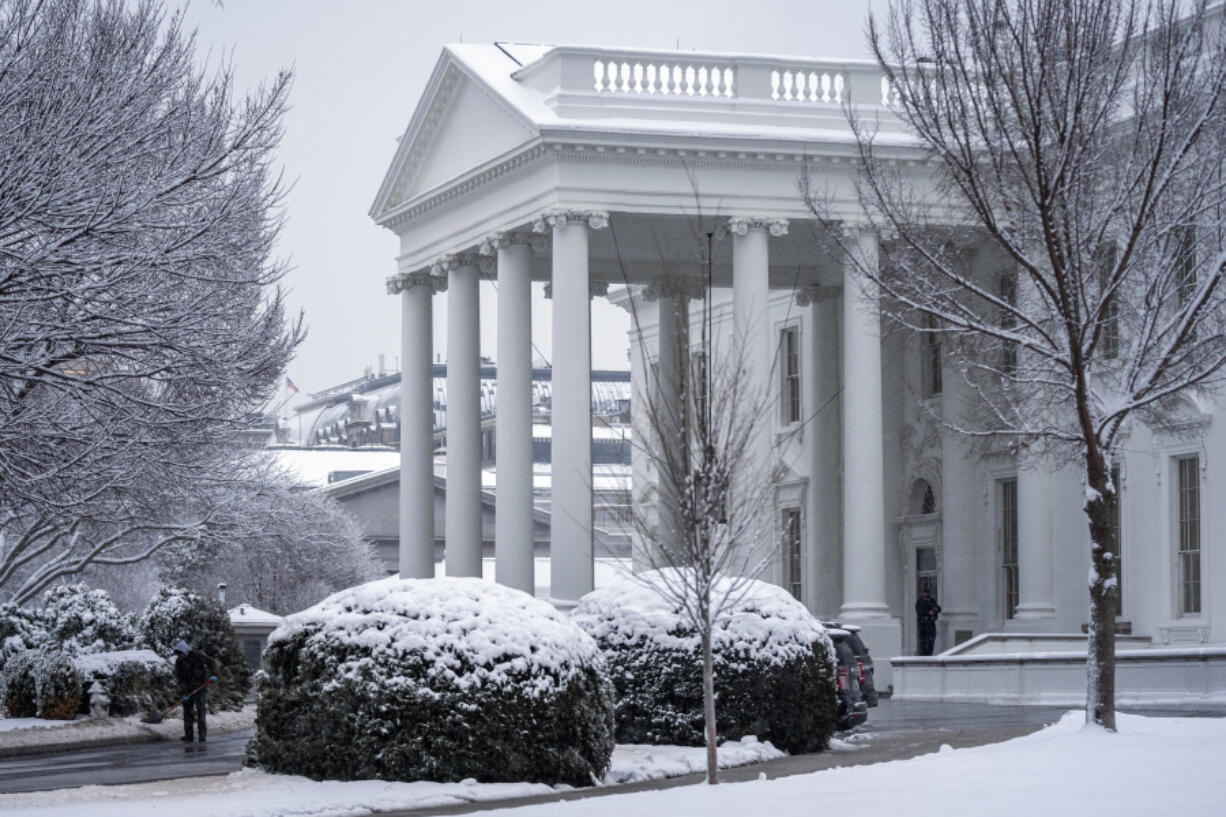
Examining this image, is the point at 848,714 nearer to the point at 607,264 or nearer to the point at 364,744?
the point at 364,744

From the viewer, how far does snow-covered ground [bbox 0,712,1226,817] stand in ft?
42.3

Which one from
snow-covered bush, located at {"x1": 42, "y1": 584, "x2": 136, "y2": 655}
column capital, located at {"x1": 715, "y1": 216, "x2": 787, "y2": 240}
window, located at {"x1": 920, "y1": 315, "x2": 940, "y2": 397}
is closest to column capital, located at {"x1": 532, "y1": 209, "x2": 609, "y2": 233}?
column capital, located at {"x1": 715, "y1": 216, "x2": 787, "y2": 240}

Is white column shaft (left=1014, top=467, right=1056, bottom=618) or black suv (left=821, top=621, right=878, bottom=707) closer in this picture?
black suv (left=821, top=621, right=878, bottom=707)

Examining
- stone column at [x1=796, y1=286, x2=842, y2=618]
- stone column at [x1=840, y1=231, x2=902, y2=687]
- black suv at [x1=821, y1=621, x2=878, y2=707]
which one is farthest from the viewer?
stone column at [x1=796, y1=286, x2=842, y2=618]

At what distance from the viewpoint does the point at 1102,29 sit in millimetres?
19031

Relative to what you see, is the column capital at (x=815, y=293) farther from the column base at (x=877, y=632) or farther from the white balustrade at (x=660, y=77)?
the column base at (x=877, y=632)

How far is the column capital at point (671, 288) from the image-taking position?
46.5 meters

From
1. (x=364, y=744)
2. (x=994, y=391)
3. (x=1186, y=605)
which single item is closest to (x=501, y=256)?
(x=994, y=391)

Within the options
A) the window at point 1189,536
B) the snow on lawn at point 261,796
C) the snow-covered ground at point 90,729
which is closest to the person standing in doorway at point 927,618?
the window at point 1189,536

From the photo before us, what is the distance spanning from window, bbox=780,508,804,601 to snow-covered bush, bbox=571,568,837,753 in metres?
29.1

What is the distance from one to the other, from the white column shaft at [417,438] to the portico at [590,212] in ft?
0.50

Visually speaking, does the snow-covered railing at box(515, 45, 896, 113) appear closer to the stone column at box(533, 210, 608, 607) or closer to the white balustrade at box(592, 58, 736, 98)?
the white balustrade at box(592, 58, 736, 98)

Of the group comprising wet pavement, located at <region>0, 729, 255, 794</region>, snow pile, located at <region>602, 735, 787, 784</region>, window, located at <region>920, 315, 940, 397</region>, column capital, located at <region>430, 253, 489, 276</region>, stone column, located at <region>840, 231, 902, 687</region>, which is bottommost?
wet pavement, located at <region>0, 729, 255, 794</region>

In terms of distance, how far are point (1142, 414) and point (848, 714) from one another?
1141 centimetres
